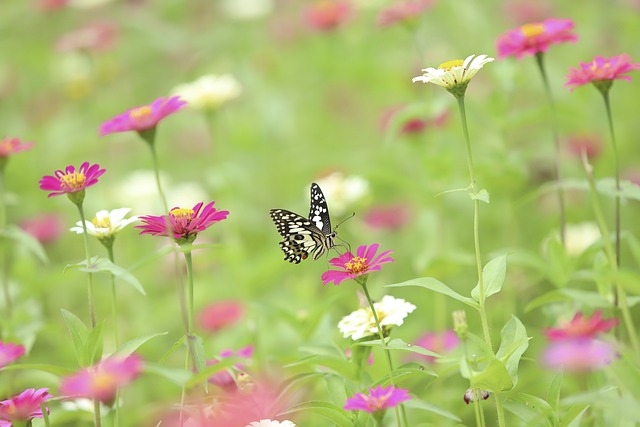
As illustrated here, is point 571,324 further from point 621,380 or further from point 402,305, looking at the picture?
point 402,305

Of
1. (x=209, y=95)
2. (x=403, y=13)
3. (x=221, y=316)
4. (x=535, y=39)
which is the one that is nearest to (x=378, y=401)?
(x=535, y=39)

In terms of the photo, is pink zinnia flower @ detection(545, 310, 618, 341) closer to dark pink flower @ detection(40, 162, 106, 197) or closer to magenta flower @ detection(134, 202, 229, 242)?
magenta flower @ detection(134, 202, 229, 242)

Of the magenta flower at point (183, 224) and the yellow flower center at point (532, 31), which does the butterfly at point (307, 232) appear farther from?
the yellow flower center at point (532, 31)

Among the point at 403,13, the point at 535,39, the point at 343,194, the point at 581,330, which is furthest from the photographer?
the point at 343,194

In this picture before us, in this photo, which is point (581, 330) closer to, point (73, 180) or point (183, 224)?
point (183, 224)

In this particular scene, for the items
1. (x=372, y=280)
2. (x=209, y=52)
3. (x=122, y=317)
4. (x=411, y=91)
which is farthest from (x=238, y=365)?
(x=209, y=52)

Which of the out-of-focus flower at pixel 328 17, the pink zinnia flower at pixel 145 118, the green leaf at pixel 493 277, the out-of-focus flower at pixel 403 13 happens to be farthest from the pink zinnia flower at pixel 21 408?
the out-of-focus flower at pixel 328 17
